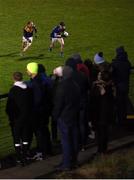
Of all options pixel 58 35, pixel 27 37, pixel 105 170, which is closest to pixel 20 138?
pixel 105 170

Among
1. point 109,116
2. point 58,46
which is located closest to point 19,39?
point 58,46

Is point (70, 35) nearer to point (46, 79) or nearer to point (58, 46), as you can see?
point (58, 46)

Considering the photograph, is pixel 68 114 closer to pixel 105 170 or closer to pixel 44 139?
pixel 105 170

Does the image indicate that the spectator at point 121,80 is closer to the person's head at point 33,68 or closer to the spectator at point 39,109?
the spectator at point 39,109

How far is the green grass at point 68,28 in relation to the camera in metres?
30.0

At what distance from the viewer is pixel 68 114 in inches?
387

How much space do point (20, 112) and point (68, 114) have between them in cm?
103

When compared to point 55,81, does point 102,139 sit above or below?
below

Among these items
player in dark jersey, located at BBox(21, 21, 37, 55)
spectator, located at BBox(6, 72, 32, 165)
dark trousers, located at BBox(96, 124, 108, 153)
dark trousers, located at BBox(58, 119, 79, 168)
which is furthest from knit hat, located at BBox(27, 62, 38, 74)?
player in dark jersey, located at BBox(21, 21, 37, 55)

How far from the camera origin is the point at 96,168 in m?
9.85

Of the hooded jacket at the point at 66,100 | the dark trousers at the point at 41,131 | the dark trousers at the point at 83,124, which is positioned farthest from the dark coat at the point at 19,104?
the dark trousers at the point at 83,124

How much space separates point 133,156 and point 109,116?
2.89ft

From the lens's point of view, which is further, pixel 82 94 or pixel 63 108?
pixel 82 94

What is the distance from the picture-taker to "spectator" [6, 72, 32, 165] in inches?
407
